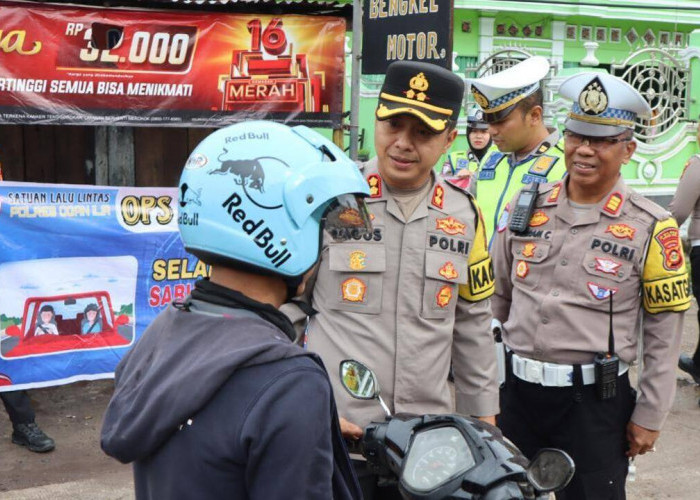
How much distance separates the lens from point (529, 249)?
12.0 ft

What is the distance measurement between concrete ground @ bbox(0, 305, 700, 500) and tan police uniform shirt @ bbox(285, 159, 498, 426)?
2544mm

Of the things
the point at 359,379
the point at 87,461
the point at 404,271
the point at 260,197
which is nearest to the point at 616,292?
the point at 404,271

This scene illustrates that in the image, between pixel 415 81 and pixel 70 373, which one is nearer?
pixel 415 81

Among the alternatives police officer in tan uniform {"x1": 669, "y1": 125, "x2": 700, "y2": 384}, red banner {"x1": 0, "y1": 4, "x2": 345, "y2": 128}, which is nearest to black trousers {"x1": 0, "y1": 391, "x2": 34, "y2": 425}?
red banner {"x1": 0, "y1": 4, "x2": 345, "y2": 128}

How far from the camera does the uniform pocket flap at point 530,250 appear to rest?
141 inches

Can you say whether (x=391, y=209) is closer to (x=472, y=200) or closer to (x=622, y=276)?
(x=472, y=200)

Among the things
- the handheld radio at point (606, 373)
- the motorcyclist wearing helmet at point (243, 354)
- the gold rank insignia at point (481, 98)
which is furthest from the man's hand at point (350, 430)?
the gold rank insignia at point (481, 98)

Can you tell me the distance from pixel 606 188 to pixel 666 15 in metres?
12.9

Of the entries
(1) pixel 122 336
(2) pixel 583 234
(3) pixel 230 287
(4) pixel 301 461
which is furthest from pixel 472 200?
(1) pixel 122 336

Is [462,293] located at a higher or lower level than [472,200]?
lower

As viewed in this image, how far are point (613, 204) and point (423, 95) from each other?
103 cm

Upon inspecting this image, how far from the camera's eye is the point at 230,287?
1735 millimetres

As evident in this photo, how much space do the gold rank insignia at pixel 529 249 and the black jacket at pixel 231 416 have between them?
6.88 feet

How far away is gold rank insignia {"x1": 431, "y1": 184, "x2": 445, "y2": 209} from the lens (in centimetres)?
306
